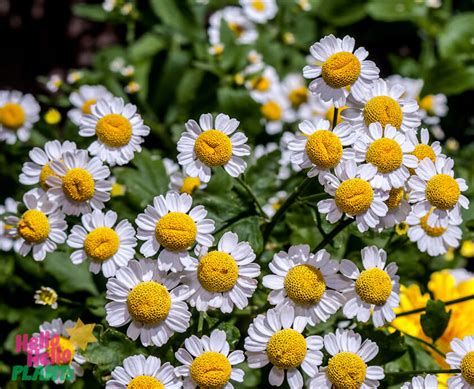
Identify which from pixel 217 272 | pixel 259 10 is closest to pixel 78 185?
pixel 217 272

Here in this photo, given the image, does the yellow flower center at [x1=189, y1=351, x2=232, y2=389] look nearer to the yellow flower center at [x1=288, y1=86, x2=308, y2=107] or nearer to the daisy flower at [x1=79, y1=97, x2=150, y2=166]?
the daisy flower at [x1=79, y1=97, x2=150, y2=166]

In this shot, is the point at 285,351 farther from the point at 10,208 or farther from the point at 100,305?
the point at 10,208

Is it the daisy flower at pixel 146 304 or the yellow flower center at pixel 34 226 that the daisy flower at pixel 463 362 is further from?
the yellow flower center at pixel 34 226

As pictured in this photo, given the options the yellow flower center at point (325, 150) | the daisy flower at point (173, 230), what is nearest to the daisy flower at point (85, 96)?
the daisy flower at point (173, 230)

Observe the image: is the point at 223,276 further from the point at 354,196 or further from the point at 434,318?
the point at 434,318

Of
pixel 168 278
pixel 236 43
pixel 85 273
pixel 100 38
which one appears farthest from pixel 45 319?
pixel 100 38

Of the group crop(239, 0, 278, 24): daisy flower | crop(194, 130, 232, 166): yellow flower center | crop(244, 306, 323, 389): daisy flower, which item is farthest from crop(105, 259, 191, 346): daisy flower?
crop(239, 0, 278, 24): daisy flower
